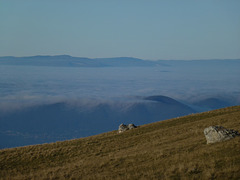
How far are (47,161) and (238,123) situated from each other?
62.0 ft

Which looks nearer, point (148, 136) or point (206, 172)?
point (206, 172)

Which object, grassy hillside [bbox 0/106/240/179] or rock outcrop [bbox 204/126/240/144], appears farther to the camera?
rock outcrop [bbox 204/126/240/144]

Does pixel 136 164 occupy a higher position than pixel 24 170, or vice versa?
pixel 136 164

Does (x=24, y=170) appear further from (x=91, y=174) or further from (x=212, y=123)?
(x=212, y=123)

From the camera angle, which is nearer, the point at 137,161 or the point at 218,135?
the point at 137,161

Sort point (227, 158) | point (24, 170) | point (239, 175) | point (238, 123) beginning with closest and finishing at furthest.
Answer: point (239, 175) → point (227, 158) → point (24, 170) → point (238, 123)

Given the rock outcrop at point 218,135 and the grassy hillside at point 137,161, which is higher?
the rock outcrop at point 218,135

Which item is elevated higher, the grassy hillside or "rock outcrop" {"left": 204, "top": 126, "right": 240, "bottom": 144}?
"rock outcrop" {"left": 204, "top": 126, "right": 240, "bottom": 144}

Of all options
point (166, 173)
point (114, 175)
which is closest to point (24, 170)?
point (114, 175)

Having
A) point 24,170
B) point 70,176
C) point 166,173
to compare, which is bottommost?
point 24,170

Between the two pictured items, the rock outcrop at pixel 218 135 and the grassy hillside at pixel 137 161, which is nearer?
the grassy hillside at pixel 137 161

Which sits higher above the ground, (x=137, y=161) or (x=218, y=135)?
Result: (x=218, y=135)

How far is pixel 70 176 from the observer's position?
1947cm

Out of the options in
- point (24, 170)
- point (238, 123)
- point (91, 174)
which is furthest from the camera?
point (238, 123)
